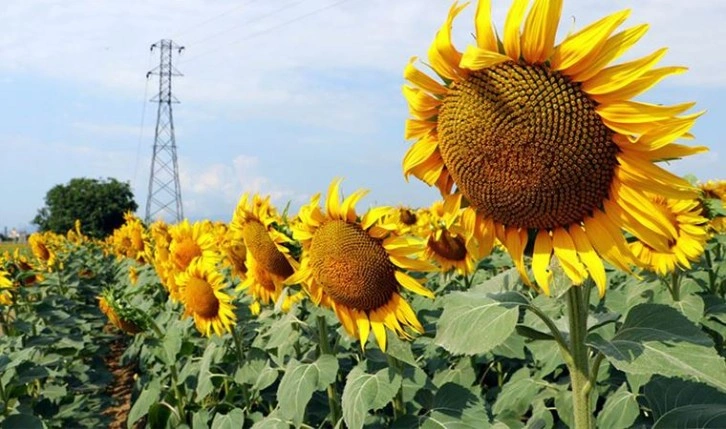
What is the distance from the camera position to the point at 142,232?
403 inches

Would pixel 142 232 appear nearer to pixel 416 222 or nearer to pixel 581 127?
pixel 416 222

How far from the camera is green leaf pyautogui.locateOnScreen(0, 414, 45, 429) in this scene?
3902mm

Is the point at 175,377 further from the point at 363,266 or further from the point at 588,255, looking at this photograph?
the point at 588,255

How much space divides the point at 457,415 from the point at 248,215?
75.7 inches

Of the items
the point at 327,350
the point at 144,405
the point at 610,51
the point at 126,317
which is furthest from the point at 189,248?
the point at 610,51

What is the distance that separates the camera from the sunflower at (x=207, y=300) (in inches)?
181

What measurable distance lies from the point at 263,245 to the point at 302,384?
1.05 meters

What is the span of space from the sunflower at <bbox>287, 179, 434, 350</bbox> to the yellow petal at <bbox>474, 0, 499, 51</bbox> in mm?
1441

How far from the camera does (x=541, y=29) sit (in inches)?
59.7

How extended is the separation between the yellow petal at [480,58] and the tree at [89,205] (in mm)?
50737

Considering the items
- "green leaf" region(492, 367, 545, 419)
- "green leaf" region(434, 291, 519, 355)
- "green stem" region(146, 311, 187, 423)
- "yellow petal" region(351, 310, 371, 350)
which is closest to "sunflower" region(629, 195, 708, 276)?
"green leaf" region(492, 367, 545, 419)

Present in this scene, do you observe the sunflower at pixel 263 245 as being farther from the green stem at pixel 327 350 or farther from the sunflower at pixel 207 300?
the green stem at pixel 327 350

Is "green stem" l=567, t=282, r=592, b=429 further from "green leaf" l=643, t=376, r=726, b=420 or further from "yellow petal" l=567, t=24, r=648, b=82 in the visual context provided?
"yellow petal" l=567, t=24, r=648, b=82

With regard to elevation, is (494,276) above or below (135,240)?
above
